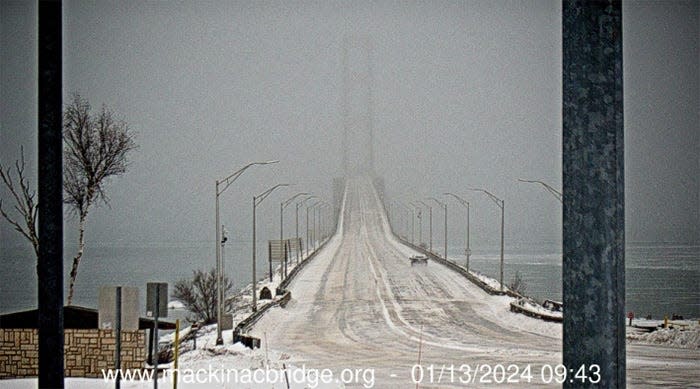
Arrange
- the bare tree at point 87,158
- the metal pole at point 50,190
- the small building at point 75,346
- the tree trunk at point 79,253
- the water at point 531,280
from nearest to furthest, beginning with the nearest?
the metal pole at point 50,190
the small building at point 75,346
the tree trunk at point 79,253
the bare tree at point 87,158
the water at point 531,280

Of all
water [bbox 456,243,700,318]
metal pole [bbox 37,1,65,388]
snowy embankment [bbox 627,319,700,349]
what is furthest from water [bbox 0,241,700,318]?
metal pole [bbox 37,1,65,388]

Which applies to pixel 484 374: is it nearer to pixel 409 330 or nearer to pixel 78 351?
pixel 78 351

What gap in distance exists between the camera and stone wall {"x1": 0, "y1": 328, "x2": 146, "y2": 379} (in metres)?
15.3

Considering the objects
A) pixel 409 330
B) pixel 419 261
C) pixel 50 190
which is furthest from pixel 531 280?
pixel 50 190

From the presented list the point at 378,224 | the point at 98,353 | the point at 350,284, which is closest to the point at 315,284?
the point at 350,284

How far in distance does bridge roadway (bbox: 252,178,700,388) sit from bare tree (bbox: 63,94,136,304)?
7687 millimetres

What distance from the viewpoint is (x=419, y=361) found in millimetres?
23156

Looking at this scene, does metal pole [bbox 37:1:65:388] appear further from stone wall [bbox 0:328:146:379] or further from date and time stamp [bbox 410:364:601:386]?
date and time stamp [bbox 410:364:601:386]

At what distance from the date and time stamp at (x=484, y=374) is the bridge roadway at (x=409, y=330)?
0.11 meters

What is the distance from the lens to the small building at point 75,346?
15.2 meters

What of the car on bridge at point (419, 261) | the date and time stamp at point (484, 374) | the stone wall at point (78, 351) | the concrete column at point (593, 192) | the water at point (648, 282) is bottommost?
the water at point (648, 282)

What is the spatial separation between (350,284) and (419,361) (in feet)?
99.0

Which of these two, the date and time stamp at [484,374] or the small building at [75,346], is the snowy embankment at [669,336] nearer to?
the date and time stamp at [484,374]

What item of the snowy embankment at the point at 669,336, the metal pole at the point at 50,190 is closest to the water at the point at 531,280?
the snowy embankment at the point at 669,336
